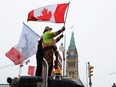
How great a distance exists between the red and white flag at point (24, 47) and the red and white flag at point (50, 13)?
411cm

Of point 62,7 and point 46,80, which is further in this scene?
point 62,7

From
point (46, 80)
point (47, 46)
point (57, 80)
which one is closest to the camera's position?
point (46, 80)

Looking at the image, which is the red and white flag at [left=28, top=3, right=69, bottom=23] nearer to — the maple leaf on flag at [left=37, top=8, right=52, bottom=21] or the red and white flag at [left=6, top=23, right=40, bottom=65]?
the maple leaf on flag at [left=37, top=8, right=52, bottom=21]

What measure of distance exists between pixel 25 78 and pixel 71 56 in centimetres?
11769

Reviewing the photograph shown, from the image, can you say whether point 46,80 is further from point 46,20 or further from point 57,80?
point 46,20

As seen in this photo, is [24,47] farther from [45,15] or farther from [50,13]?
[50,13]

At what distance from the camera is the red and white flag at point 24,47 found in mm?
14961

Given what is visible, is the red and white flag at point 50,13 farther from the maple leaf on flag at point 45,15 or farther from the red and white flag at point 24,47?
the red and white flag at point 24,47

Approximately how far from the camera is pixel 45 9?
418 inches

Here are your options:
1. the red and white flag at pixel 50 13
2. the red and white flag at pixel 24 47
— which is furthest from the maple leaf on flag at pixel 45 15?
the red and white flag at pixel 24 47

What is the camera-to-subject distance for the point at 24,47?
15.2m

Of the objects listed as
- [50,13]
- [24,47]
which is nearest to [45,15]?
[50,13]

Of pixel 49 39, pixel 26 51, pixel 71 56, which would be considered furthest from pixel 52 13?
pixel 71 56

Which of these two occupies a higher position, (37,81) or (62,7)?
(62,7)
